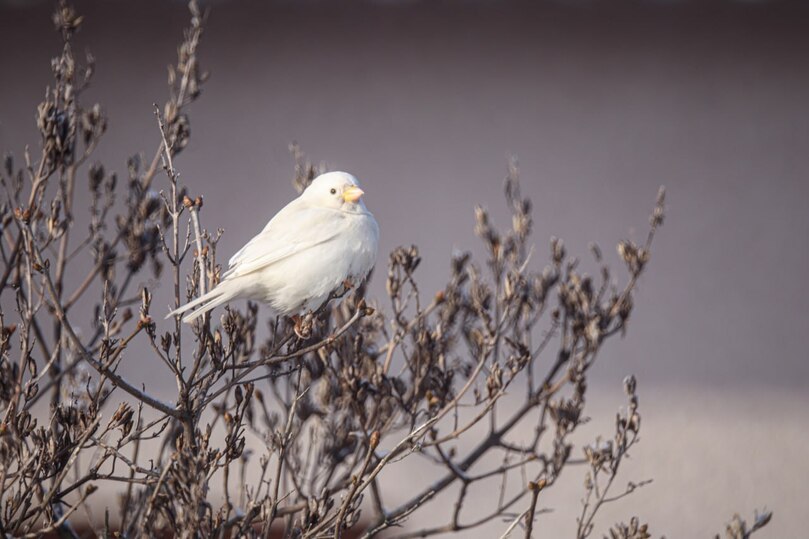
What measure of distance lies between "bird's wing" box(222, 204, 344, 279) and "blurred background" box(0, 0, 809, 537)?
210 centimetres

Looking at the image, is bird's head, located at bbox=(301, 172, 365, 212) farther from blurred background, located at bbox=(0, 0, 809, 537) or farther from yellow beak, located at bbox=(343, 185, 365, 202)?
blurred background, located at bbox=(0, 0, 809, 537)

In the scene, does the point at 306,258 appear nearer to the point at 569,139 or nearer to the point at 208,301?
the point at 208,301

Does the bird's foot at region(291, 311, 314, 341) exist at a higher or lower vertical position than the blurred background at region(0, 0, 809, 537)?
lower

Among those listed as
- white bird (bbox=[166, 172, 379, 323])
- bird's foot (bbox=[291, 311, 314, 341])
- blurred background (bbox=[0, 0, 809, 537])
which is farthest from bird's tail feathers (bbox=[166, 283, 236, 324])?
blurred background (bbox=[0, 0, 809, 537])

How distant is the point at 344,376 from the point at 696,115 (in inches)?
105

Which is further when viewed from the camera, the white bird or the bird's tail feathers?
the white bird

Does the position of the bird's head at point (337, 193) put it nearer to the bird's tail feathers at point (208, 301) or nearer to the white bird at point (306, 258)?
the white bird at point (306, 258)

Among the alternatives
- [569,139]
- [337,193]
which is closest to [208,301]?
[337,193]

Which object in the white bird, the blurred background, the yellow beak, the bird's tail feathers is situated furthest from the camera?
the blurred background

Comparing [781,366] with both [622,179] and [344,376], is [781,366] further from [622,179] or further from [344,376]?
[344,376]

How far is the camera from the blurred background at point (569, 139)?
14.0 ft

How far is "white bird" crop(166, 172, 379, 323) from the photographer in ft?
6.84

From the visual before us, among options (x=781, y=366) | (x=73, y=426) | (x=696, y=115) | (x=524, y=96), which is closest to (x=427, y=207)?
→ (x=524, y=96)

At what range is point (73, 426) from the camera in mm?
1947
